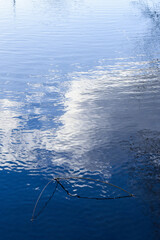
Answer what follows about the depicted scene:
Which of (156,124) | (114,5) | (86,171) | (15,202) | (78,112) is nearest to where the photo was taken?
(15,202)

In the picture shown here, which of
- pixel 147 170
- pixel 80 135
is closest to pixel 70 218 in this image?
pixel 147 170

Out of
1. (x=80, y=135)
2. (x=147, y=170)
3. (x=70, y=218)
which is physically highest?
(x=147, y=170)

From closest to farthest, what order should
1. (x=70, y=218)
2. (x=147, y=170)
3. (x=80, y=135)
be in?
(x=70, y=218) → (x=147, y=170) → (x=80, y=135)

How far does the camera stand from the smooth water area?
734cm

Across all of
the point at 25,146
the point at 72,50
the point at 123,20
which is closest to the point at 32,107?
the point at 25,146

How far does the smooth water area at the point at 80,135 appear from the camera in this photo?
7340mm

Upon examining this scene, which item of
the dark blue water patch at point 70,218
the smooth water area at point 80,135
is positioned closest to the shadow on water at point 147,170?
the smooth water area at point 80,135

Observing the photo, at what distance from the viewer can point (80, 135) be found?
10.9 metres

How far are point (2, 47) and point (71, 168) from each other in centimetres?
1598

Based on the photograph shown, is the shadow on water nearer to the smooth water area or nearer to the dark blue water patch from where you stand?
the smooth water area

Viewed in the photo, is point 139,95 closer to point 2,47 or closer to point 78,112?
point 78,112

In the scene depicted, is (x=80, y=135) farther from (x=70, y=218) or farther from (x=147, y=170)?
(x=70, y=218)

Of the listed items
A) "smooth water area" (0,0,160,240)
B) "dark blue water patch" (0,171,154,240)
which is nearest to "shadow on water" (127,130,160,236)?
"smooth water area" (0,0,160,240)

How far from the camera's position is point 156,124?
11.5 meters
